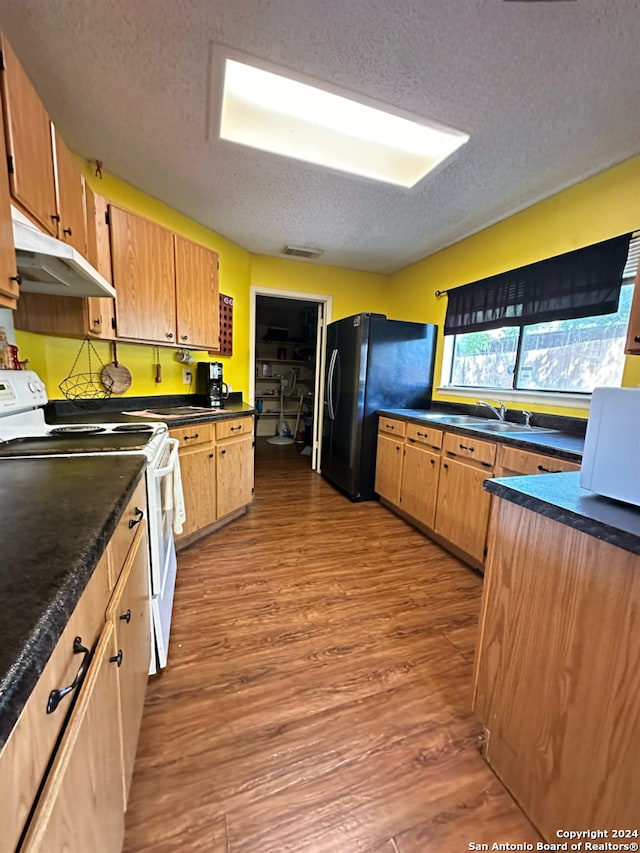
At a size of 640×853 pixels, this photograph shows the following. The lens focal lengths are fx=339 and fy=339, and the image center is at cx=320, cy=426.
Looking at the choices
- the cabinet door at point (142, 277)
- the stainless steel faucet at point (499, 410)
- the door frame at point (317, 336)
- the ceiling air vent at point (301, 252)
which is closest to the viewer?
the cabinet door at point (142, 277)

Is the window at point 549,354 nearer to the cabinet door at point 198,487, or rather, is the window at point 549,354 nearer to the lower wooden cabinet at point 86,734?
the cabinet door at point 198,487

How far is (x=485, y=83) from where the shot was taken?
4.75 feet

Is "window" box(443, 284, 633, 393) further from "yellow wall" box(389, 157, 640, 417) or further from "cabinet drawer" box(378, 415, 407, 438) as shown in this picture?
"cabinet drawer" box(378, 415, 407, 438)

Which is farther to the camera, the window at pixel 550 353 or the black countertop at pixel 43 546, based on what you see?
the window at pixel 550 353

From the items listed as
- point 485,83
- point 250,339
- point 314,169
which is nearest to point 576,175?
point 485,83

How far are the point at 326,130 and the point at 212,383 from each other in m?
1.87

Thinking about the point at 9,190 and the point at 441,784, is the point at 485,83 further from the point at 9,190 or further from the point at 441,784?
the point at 441,784

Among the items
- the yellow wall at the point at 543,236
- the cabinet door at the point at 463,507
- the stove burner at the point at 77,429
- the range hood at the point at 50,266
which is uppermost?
the yellow wall at the point at 543,236

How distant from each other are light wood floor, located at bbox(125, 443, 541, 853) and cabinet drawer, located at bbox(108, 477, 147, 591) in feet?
2.36

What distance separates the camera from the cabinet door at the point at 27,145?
3.69 feet

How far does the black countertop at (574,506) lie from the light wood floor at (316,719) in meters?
0.90

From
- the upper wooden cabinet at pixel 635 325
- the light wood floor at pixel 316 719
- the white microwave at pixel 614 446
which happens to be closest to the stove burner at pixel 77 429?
the light wood floor at pixel 316 719

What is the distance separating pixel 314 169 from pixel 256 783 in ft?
9.43

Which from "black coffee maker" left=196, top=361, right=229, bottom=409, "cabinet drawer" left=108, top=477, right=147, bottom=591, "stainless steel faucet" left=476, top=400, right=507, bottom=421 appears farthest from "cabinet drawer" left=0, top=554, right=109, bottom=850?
"stainless steel faucet" left=476, top=400, right=507, bottom=421
